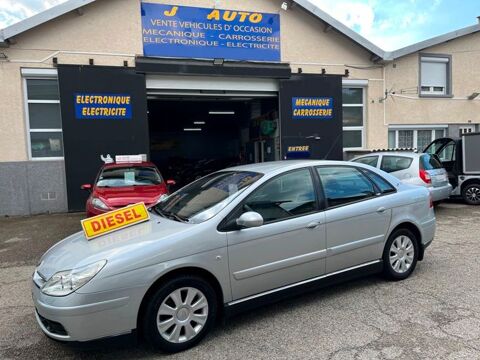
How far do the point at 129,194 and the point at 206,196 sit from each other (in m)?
3.70

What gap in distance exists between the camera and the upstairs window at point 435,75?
14.7 meters

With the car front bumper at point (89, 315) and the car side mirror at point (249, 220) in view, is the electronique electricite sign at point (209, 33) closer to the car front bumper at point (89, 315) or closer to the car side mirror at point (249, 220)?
the car side mirror at point (249, 220)

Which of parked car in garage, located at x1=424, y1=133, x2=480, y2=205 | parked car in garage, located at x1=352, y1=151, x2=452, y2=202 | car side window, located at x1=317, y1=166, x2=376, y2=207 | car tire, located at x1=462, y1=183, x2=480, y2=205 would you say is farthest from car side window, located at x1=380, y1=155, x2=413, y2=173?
car side window, located at x1=317, y1=166, x2=376, y2=207

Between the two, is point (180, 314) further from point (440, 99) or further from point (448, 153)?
point (440, 99)

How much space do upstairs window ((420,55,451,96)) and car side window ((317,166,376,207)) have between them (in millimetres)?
12072

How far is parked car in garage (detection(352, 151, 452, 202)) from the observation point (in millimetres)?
8398

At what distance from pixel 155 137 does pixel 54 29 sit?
16.2m

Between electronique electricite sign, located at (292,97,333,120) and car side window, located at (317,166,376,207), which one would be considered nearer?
car side window, located at (317,166,376,207)

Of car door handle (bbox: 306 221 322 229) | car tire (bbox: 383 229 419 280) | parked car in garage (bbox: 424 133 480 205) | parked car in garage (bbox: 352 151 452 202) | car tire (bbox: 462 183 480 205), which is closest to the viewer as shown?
car door handle (bbox: 306 221 322 229)

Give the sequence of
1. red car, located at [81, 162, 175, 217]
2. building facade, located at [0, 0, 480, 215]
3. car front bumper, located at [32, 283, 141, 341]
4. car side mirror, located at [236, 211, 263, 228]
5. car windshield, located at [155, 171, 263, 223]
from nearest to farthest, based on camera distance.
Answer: car front bumper, located at [32, 283, 141, 341], car side mirror, located at [236, 211, 263, 228], car windshield, located at [155, 171, 263, 223], red car, located at [81, 162, 175, 217], building facade, located at [0, 0, 480, 215]

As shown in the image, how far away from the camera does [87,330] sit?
2.85 metres

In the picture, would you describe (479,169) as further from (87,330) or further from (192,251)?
(87,330)

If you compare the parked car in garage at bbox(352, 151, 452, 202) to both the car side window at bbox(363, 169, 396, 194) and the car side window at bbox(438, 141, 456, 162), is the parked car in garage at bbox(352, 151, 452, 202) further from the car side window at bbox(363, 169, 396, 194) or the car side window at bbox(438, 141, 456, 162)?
the car side window at bbox(363, 169, 396, 194)

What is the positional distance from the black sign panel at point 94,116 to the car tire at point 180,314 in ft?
28.8
